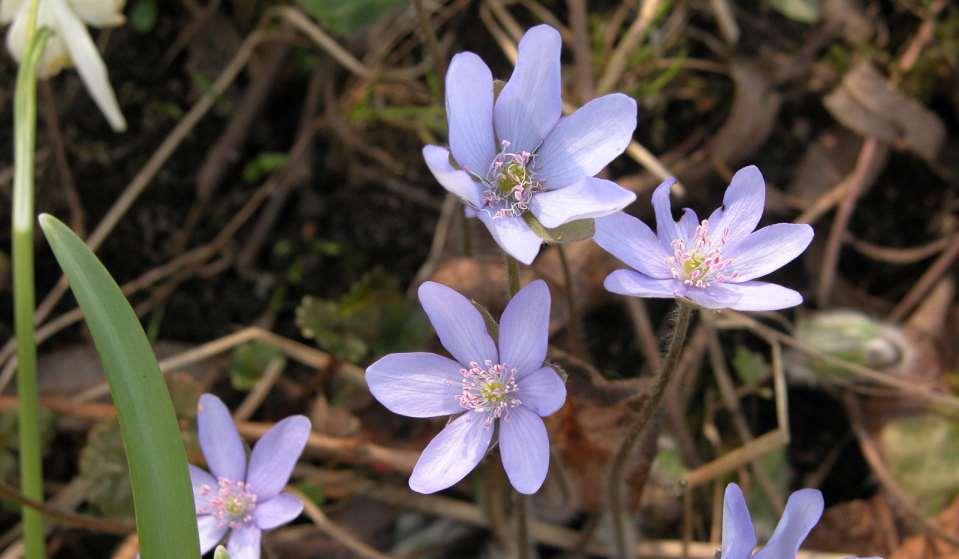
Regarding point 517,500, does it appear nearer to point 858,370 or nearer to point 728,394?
point 728,394

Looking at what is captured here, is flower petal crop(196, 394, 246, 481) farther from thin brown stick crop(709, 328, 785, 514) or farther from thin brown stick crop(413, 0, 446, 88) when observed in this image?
thin brown stick crop(709, 328, 785, 514)

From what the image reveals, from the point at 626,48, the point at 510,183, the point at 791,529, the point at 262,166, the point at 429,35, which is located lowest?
the point at 791,529

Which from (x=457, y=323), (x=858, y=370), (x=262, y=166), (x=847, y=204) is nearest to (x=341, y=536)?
(x=457, y=323)

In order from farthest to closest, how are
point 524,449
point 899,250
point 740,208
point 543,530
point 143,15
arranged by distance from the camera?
point 143,15 → point 899,250 → point 543,530 → point 740,208 → point 524,449

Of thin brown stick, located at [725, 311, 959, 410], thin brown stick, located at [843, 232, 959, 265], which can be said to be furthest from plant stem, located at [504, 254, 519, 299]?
thin brown stick, located at [843, 232, 959, 265]

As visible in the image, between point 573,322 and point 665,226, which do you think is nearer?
point 665,226

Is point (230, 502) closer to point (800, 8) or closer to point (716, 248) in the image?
point (716, 248)

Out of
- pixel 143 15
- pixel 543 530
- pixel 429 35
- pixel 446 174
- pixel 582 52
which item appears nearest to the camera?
pixel 446 174

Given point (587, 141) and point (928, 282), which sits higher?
point (928, 282)
